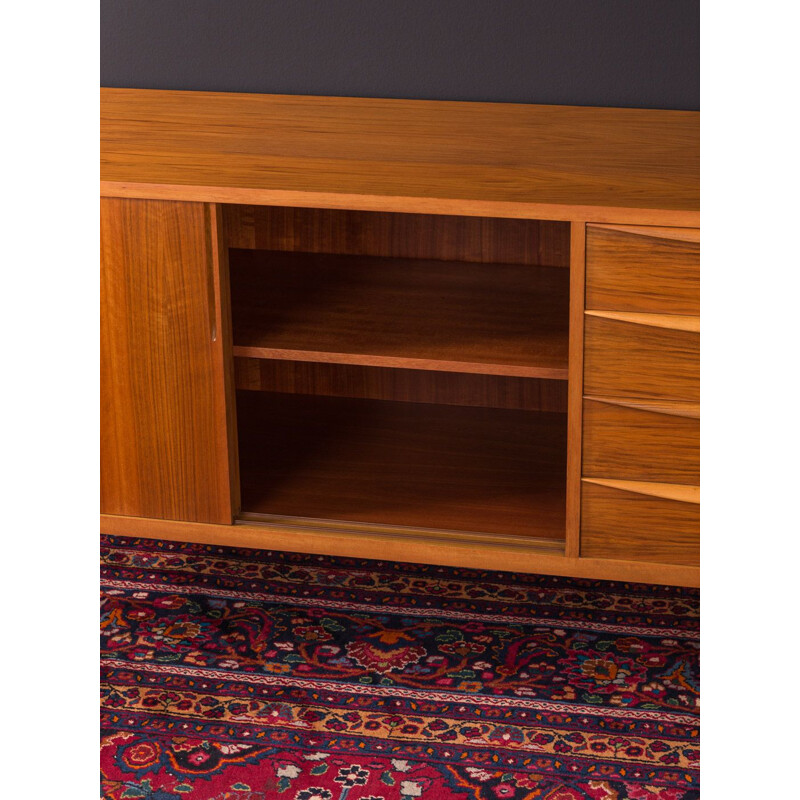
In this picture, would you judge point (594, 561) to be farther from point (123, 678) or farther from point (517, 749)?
point (123, 678)

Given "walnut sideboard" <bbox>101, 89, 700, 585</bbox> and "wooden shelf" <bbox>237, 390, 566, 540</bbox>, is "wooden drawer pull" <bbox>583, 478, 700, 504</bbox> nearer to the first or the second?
"walnut sideboard" <bbox>101, 89, 700, 585</bbox>

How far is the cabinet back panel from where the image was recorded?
2113mm

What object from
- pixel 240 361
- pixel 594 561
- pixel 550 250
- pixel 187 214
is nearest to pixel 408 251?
pixel 550 250

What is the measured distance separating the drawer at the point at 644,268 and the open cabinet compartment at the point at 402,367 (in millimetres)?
165

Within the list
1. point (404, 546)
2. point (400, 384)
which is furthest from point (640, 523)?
point (400, 384)

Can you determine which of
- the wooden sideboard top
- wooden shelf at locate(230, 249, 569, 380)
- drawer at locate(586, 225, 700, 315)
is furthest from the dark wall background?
drawer at locate(586, 225, 700, 315)

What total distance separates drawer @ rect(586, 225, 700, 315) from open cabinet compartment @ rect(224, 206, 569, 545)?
0.16m

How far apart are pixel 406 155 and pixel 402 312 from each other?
27 centimetres

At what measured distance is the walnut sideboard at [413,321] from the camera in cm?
157

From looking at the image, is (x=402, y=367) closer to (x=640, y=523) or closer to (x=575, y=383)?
(x=575, y=383)

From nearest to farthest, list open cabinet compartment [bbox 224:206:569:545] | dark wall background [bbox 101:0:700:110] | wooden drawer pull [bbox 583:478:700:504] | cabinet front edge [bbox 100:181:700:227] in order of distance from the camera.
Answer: cabinet front edge [bbox 100:181:700:227] < wooden drawer pull [bbox 583:478:700:504] < open cabinet compartment [bbox 224:206:569:545] < dark wall background [bbox 101:0:700:110]

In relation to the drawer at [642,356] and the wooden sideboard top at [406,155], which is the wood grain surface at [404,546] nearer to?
the drawer at [642,356]

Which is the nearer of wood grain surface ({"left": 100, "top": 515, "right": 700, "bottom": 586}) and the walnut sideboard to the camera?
the walnut sideboard

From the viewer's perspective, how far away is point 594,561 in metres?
1.71
